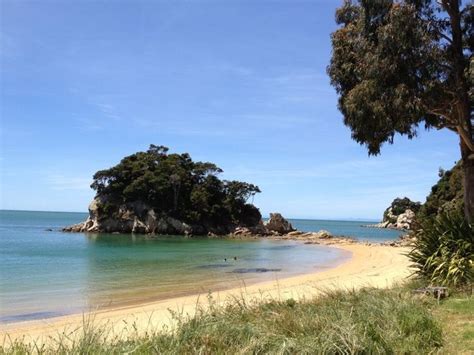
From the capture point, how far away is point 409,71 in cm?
1184

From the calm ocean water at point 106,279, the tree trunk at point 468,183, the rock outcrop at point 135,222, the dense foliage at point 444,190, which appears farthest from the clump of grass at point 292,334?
the rock outcrop at point 135,222

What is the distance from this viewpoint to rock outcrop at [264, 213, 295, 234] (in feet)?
278

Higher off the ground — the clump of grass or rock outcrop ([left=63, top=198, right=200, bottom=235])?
rock outcrop ([left=63, top=198, right=200, bottom=235])

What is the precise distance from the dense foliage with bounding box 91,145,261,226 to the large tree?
221 ft

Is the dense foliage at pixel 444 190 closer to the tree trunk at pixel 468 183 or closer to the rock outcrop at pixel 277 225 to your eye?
the rock outcrop at pixel 277 225

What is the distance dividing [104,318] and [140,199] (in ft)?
224

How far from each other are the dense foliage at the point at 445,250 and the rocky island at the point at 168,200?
220 feet

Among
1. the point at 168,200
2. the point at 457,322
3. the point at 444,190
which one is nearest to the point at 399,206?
the point at 444,190

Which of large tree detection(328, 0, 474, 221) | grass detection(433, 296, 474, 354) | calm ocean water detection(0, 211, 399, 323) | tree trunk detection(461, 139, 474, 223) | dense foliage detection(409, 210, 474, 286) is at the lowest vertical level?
calm ocean water detection(0, 211, 399, 323)

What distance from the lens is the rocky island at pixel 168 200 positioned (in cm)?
7931

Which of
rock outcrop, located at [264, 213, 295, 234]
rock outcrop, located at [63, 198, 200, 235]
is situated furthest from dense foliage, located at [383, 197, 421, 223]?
rock outcrop, located at [63, 198, 200, 235]

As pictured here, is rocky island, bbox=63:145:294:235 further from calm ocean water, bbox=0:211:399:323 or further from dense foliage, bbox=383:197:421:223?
dense foliage, bbox=383:197:421:223

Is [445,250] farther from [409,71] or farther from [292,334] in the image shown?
[292,334]

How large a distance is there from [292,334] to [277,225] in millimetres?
79456
